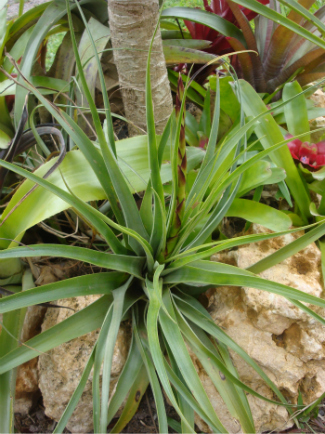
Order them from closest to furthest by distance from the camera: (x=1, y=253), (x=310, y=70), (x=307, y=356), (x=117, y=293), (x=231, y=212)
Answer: (x=1, y=253), (x=117, y=293), (x=307, y=356), (x=231, y=212), (x=310, y=70)

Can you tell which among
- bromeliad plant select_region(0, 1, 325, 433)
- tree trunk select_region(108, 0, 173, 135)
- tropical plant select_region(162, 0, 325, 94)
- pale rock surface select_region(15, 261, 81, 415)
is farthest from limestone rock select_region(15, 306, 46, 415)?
tropical plant select_region(162, 0, 325, 94)

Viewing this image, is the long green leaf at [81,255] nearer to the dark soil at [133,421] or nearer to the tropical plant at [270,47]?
the dark soil at [133,421]

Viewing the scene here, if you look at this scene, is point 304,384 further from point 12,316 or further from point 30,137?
point 30,137

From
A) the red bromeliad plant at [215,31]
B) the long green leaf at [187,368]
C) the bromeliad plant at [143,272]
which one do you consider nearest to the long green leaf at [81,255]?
the bromeliad plant at [143,272]

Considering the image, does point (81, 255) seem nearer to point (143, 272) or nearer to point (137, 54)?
point (143, 272)

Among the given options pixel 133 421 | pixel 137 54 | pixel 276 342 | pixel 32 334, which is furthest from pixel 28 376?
pixel 137 54

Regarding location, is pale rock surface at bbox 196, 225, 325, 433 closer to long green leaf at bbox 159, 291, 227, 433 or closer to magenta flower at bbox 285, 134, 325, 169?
long green leaf at bbox 159, 291, 227, 433

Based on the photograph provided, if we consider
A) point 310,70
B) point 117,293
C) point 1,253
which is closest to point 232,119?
point 310,70
